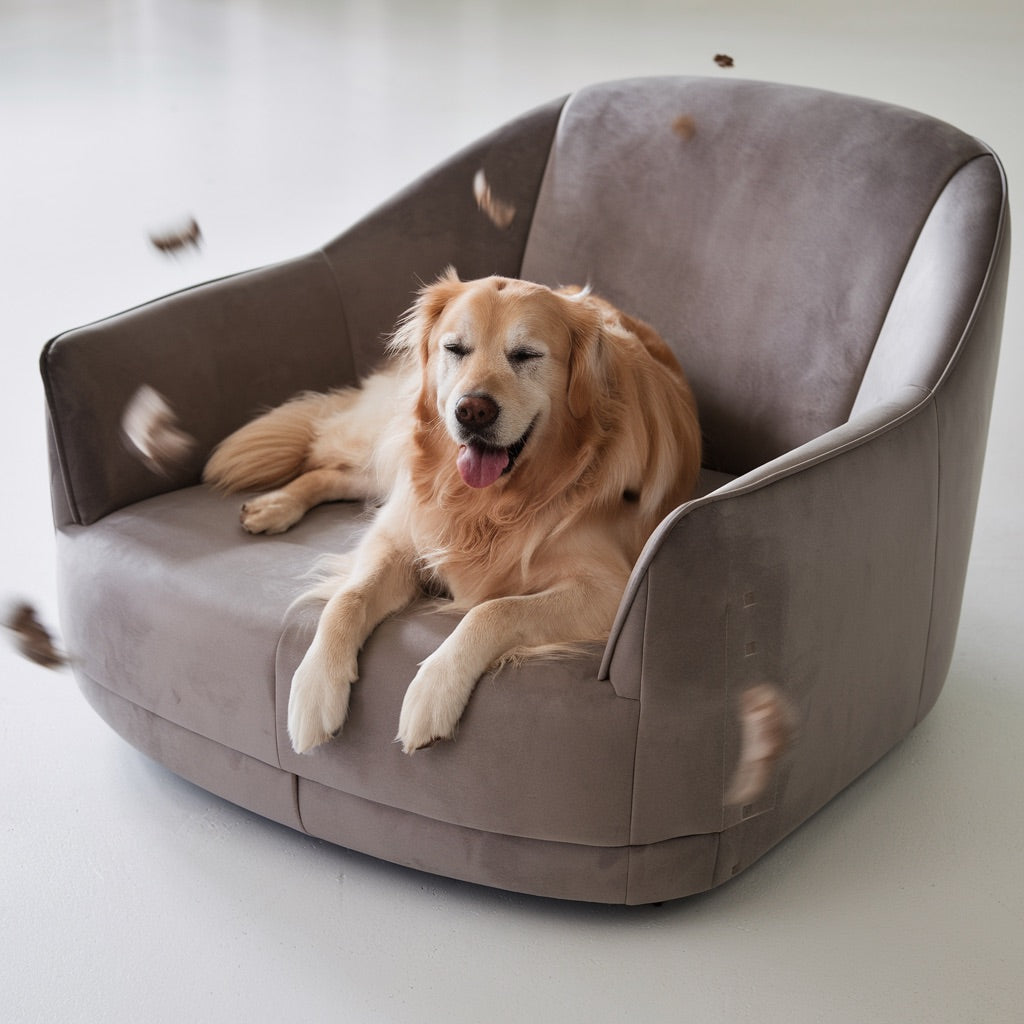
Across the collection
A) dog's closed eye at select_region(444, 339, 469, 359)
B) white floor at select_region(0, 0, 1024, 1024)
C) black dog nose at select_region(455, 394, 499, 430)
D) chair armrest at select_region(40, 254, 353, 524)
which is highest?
dog's closed eye at select_region(444, 339, 469, 359)

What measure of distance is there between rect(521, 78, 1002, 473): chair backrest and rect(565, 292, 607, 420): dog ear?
49 cm

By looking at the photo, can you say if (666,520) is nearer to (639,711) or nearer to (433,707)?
(639,711)

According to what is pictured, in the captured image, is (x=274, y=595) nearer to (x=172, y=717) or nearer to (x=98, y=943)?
(x=172, y=717)

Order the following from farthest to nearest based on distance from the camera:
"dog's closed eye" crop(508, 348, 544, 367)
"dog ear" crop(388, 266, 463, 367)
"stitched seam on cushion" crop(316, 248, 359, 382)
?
"stitched seam on cushion" crop(316, 248, 359, 382) → "dog ear" crop(388, 266, 463, 367) → "dog's closed eye" crop(508, 348, 544, 367)

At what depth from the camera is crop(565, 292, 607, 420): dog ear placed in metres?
2.17

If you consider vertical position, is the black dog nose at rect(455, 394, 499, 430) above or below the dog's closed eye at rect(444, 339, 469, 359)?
below

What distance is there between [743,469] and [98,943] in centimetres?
141

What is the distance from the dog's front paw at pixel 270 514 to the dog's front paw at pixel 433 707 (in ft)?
1.96

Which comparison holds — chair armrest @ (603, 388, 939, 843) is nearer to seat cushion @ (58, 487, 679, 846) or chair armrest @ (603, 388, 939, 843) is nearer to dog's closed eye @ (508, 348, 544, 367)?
seat cushion @ (58, 487, 679, 846)

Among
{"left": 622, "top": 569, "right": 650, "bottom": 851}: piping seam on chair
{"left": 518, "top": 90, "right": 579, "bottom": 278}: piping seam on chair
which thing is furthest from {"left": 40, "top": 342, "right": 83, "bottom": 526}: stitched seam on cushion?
{"left": 622, "top": 569, "right": 650, "bottom": 851}: piping seam on chair

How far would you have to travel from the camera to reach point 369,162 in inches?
226

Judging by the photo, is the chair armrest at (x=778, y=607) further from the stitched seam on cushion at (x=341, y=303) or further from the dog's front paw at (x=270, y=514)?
the stitched seam on cushion at (x=341, y=303)

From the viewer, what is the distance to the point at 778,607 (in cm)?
195

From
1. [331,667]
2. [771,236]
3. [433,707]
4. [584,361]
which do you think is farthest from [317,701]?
[771,236]
